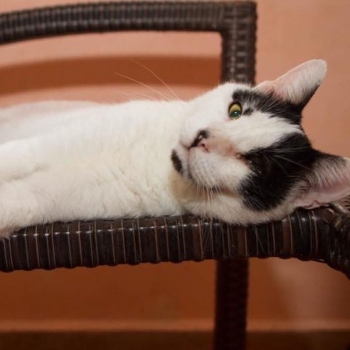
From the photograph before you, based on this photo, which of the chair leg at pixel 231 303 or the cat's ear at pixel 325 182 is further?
the chair leg at pixel 231 303

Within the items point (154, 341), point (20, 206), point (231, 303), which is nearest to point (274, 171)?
point (20, 206)

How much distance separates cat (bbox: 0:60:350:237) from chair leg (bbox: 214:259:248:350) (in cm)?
34

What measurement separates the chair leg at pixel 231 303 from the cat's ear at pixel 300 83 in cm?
42

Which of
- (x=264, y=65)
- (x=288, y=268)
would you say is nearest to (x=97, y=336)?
(x=288, y=268)

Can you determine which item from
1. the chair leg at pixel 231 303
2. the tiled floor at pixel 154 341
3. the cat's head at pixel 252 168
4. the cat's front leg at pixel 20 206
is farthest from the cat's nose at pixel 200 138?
the tiled floor at pixel 154 341

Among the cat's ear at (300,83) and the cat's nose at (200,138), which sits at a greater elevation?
the cat's ear at (300,83)

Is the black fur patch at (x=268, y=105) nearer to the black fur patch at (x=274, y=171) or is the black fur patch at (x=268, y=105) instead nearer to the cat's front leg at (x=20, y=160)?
the black fur patch at (x=274, y=171)

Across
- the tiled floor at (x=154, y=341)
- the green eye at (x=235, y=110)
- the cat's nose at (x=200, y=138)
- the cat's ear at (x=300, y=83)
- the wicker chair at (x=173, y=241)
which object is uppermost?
the cat's ear at (x=300, y=83)

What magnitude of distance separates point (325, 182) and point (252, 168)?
10 cm

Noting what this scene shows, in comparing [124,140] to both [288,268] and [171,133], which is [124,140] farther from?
[288,268]

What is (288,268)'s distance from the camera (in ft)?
4.71

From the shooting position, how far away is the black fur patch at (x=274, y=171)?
0.74 metres

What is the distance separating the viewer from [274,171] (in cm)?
75

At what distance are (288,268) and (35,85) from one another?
0.81m
